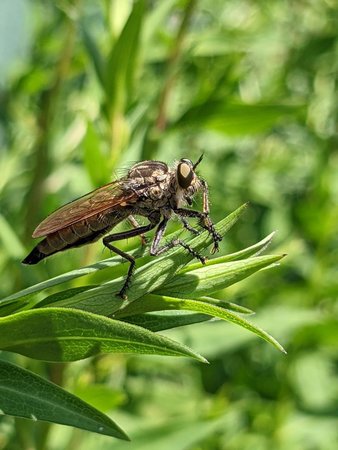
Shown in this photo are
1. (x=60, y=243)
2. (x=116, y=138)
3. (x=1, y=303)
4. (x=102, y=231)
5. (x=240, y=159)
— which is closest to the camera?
(x=1, y=303)

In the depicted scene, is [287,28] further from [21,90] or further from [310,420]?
[310,420]

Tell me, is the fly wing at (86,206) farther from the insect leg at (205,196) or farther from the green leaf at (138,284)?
the green leaf at (138,284)

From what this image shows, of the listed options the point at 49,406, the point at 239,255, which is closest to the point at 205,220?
the point at 239,255

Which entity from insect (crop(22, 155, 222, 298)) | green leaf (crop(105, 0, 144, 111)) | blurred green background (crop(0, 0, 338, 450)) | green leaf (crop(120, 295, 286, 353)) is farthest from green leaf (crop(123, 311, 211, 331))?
green leaf (crop(105, 0, 144, 111))

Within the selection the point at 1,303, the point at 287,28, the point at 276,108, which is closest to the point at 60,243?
the point at 1,303

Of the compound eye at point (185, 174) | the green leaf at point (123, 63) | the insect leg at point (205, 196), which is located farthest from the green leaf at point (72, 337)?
the green leaf at point (123, 63)

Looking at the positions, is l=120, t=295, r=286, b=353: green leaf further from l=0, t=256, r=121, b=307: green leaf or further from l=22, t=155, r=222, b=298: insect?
l=22, t=155, r=222, b=298: insect
